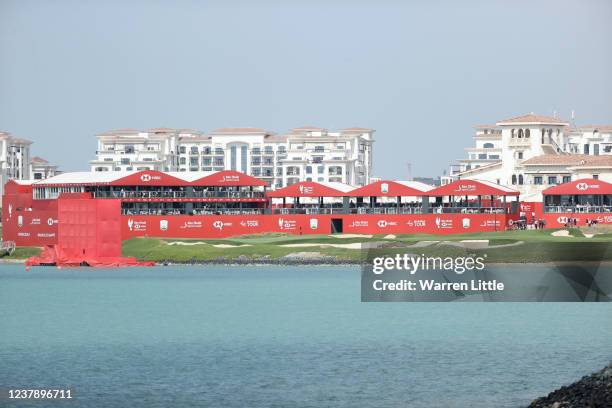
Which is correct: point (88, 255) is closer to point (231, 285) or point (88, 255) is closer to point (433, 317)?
point (231, 285)

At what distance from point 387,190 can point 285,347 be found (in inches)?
2945

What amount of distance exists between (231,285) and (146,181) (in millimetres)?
37978

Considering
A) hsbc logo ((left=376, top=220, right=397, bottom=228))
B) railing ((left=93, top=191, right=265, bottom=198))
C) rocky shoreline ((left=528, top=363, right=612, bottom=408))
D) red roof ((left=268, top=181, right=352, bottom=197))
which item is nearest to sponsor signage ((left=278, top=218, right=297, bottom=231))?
red roof ((left=268, top=181, right=352, bottom=197))

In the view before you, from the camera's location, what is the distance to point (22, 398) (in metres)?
A: 45.2

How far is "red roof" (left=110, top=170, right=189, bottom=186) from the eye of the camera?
13238cm

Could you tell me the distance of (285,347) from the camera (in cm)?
5925

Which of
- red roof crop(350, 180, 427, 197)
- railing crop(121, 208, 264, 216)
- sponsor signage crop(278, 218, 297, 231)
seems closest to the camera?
railing crop(121, 208, 264, 216)

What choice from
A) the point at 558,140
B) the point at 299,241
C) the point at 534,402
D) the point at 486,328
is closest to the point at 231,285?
the point at 299,241

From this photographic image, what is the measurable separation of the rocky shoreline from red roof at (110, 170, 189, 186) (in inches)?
3646

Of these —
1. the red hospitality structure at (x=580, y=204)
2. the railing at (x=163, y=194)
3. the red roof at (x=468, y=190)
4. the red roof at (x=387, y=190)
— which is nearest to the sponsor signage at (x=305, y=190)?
the red roof at (x=387, y=190)

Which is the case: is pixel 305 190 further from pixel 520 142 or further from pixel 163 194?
pixel 520 142

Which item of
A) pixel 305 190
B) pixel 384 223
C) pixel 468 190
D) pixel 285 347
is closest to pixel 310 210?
pixel 305 190

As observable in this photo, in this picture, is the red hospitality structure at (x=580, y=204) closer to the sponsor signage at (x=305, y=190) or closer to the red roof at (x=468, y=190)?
the red roof at (x=468, y=190)

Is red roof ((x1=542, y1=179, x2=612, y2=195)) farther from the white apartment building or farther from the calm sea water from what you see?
the calm sea water
